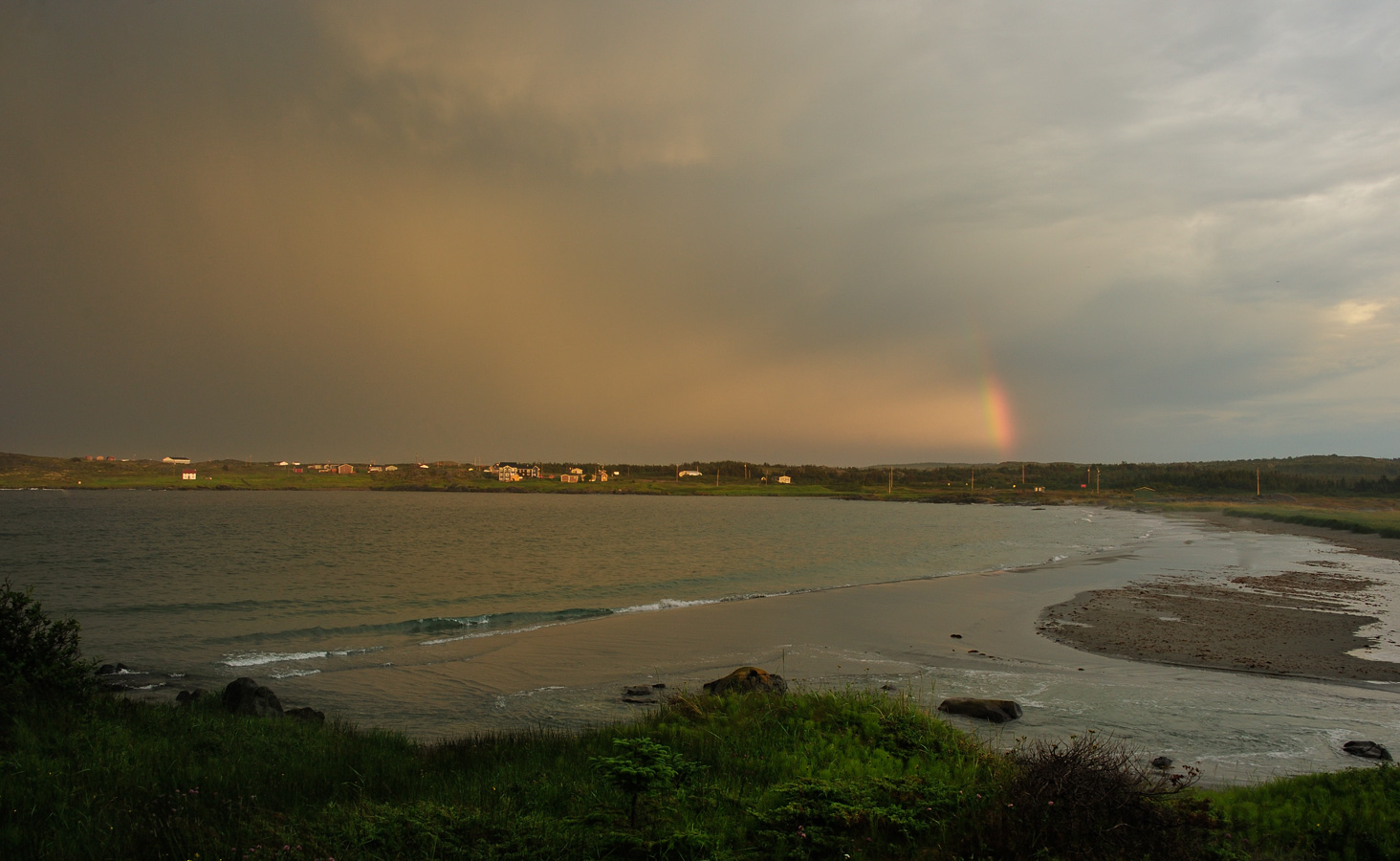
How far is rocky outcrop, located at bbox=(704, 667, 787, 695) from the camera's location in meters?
13.3

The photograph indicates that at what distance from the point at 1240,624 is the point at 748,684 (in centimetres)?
1904

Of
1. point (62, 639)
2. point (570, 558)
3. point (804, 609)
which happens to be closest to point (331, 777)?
point (62, 639)

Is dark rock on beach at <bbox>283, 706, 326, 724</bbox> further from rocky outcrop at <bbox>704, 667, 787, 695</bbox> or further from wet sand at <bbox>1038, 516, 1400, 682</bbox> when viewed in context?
wet sand at <bbox>1038, 516, 1400, 682</bbox>

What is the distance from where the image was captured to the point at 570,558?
4788cm

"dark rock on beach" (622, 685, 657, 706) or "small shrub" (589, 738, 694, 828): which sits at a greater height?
"small shrub" (589, 738, 694, 828)

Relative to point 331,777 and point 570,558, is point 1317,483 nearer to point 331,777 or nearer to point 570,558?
point 570,558

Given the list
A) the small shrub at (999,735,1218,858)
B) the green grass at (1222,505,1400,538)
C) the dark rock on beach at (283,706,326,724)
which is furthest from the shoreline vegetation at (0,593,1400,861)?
the green grass at (1222,505,1400,538)

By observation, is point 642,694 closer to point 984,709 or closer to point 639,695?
point 639,695

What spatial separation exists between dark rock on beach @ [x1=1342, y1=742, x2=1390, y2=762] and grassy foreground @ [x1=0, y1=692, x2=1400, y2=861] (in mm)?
4094

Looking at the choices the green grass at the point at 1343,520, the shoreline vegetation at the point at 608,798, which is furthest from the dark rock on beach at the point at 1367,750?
the green grass at the point at 1343,520

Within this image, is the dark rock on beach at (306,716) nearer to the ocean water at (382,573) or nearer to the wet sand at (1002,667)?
the wet sand at (1002,667)

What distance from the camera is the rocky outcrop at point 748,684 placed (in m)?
13.3

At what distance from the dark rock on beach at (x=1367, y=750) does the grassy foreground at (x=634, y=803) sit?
161 inches

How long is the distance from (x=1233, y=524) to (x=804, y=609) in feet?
263
